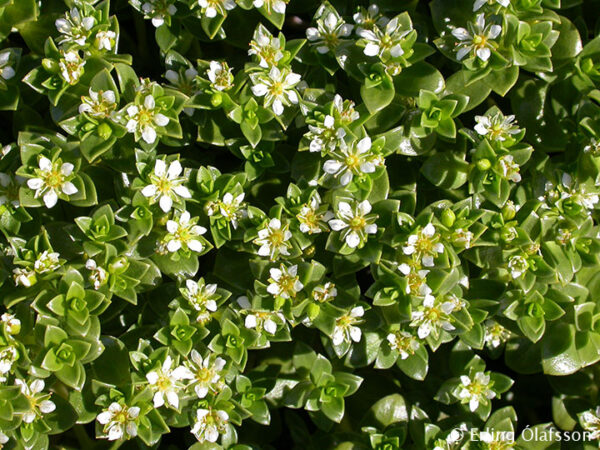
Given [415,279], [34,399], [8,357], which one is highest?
[415,279]

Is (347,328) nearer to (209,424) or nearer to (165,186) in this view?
(209,424)

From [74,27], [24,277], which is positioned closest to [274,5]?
[74,27]

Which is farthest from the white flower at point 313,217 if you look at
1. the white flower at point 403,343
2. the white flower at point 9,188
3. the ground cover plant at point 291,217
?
the white flower at point 9,188

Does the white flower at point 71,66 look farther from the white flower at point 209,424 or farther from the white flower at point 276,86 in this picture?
the white flower at point 209,424

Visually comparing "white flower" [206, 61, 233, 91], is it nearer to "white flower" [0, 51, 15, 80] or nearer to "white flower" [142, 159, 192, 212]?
"white flower" [142, 159, 192, 212]

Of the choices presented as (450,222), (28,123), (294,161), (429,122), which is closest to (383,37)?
(429,122)

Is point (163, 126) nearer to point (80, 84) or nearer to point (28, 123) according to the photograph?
point (80, 84)

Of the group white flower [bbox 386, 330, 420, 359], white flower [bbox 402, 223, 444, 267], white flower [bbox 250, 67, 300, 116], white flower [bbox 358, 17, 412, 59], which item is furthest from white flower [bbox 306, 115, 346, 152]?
white flower [bbox 386, 330, 420, 359]

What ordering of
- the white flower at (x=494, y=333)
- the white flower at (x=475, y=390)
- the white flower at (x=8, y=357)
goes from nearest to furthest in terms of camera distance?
the white flower at (x=8, y=357)
the white flower at (x=475, y=390)
the white flower at (x=494, y=333)
